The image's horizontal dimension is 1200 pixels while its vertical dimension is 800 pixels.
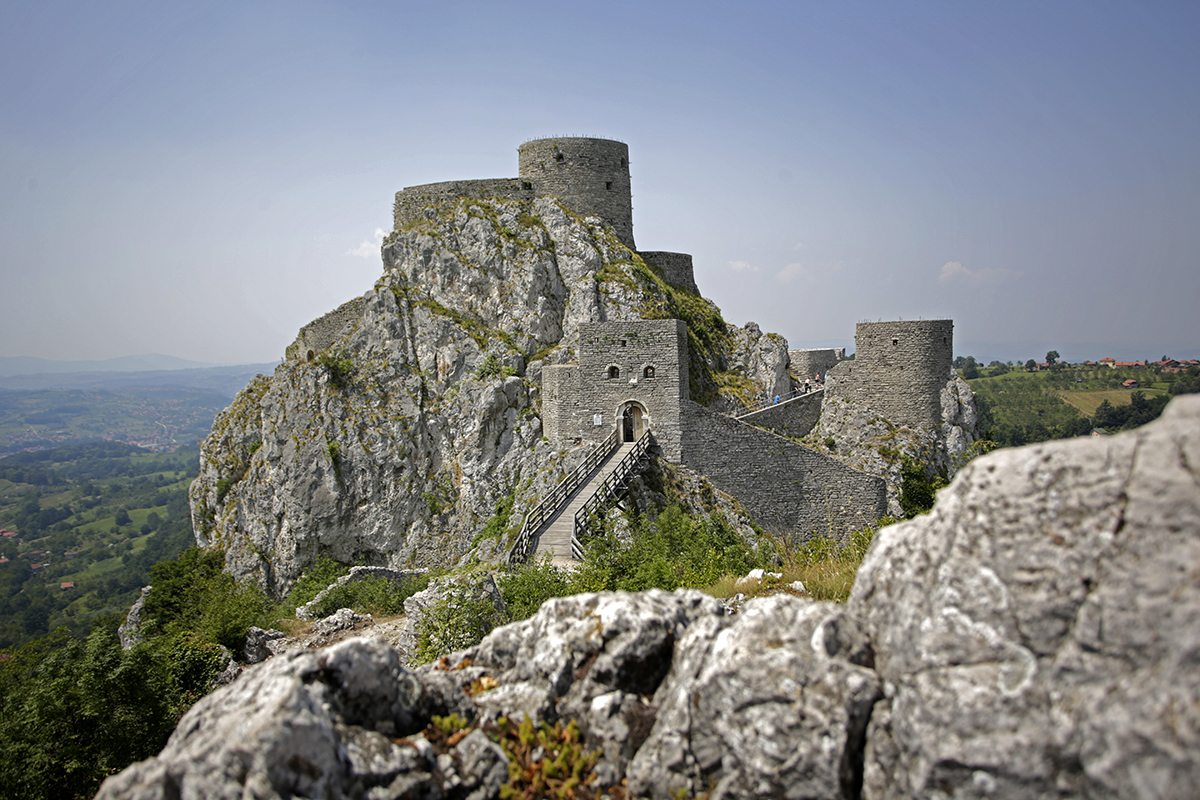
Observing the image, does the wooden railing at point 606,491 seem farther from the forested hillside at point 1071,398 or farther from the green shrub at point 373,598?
the forested hillside at point 1071,398

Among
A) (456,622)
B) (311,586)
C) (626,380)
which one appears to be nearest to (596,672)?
(456,622)

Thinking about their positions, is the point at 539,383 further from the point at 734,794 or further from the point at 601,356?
the point at 734,794

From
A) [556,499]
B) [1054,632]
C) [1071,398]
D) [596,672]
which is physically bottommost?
[1071,398]

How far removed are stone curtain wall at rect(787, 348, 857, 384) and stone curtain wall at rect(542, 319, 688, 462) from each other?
15.7 metres

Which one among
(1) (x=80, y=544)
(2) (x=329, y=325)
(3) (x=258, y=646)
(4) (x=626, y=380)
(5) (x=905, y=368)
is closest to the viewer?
(3) (x=258, y=646)

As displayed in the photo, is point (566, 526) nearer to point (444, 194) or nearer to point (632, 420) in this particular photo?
point (632, 420)

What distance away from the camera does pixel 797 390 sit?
111ft

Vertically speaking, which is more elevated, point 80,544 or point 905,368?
point 905,368

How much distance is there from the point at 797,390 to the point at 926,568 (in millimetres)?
30838

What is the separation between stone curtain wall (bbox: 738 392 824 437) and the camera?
26.1m

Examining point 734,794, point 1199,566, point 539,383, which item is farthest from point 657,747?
point 539,383

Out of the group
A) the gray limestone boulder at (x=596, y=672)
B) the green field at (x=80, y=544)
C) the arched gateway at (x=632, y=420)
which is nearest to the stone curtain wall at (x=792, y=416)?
the arched gateway at (x=632, y=420)

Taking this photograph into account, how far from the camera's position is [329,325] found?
35375 mm

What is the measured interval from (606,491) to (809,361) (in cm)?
2156
